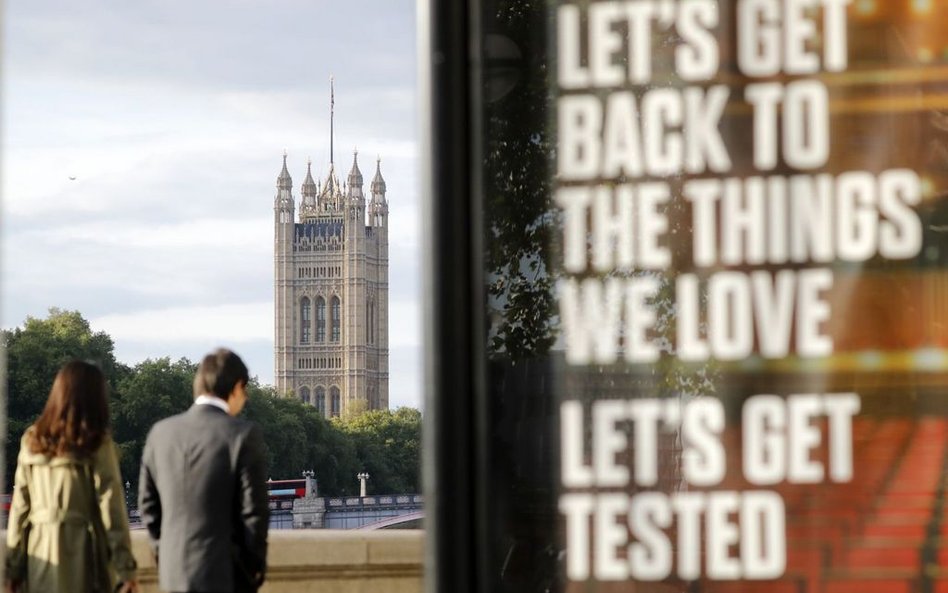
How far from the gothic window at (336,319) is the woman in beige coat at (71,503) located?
388 feet

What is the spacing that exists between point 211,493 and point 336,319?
11929cm

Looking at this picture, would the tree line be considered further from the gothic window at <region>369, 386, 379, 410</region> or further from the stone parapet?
the stone parapet

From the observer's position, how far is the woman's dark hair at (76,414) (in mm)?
5109

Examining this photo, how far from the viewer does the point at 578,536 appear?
2842mm

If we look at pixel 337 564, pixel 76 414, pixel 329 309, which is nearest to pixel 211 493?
pixel 76 414

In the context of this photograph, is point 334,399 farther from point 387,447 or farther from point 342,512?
point 342,512

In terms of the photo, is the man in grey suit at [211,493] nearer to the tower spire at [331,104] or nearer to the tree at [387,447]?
the tree at [387,447]

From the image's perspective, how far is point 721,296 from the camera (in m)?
2.83

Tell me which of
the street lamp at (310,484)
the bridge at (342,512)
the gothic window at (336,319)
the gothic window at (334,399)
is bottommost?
the bridge at (342,512)

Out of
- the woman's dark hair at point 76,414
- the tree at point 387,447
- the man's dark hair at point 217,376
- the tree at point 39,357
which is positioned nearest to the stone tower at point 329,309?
the tree at point 387,447

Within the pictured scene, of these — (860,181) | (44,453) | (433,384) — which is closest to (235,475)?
(44,453)

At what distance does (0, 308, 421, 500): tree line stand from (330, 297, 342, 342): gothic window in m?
9.06

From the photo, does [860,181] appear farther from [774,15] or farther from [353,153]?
[353,153]

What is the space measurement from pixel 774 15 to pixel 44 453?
3283mm
